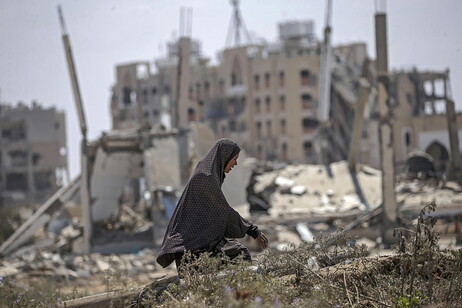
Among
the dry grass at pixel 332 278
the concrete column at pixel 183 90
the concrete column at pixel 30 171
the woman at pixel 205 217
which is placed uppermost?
the concrete column at pixel 183 90

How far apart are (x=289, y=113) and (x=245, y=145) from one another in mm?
4847

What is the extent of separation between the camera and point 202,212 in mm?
6629

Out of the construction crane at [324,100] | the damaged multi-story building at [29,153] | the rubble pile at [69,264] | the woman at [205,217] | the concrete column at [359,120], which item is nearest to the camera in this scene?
the woman at [205,217]

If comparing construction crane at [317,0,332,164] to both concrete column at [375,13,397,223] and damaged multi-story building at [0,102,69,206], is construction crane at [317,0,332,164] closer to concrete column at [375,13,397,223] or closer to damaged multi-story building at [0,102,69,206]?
concrete column at [375,13,397,223]

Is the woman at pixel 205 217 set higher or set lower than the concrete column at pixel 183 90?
lower

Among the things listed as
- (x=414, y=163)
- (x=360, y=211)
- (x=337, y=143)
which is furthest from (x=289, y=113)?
(x=360, y=211)

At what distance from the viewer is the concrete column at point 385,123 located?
18.5 meters

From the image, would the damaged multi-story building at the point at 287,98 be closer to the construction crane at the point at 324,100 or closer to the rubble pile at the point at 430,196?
the construction crane at the point at 324,100

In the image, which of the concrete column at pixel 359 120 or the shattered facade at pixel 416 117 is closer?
the concrete column at pixel 359 120

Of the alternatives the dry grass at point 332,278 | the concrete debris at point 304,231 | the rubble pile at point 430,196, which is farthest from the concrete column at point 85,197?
the dry grass at point 332,278

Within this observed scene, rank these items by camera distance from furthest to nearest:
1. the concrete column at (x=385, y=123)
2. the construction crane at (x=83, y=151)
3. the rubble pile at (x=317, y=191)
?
the construction crane at (x=83, y=151), the rubble pile at (x=317, y=191), the concrete column at (x=385, y=123)

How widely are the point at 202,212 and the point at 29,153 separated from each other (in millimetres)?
67578

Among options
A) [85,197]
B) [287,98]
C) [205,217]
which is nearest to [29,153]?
[287,98]

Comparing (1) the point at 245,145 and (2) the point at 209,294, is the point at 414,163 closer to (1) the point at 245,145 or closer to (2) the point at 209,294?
(2) the point at 209,294
